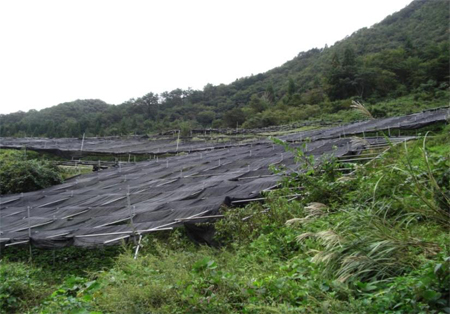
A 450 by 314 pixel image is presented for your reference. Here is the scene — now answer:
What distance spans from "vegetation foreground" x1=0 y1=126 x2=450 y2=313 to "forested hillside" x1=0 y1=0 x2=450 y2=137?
21098 mm

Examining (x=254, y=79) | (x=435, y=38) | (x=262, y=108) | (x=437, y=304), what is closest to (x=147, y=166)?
(x=437, y=304)

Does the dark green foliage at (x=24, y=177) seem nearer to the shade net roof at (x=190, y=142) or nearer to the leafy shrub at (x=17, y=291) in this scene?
the shade net roof at (x=190, y=142)

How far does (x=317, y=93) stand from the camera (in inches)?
1407

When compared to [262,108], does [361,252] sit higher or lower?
lower

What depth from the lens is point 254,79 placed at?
173 feet

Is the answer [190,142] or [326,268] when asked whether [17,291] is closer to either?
[326,268]

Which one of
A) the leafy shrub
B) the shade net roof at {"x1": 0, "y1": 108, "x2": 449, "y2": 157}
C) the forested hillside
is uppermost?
the forested hillside

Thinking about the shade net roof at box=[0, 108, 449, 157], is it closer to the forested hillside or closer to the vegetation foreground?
the forested hillside

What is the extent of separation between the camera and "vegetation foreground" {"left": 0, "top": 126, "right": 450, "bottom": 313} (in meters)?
2.67

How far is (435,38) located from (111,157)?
99.6ft

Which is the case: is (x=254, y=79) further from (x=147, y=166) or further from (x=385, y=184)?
(x=385, y=184)

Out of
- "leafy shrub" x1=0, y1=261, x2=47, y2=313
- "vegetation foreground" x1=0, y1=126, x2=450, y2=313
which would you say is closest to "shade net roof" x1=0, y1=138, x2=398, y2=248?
"vegetation foreground" x1=0, y1=126, x2=450, y2=313

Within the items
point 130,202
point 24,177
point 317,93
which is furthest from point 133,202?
point 317,93

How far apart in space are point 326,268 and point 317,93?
1343 inches
